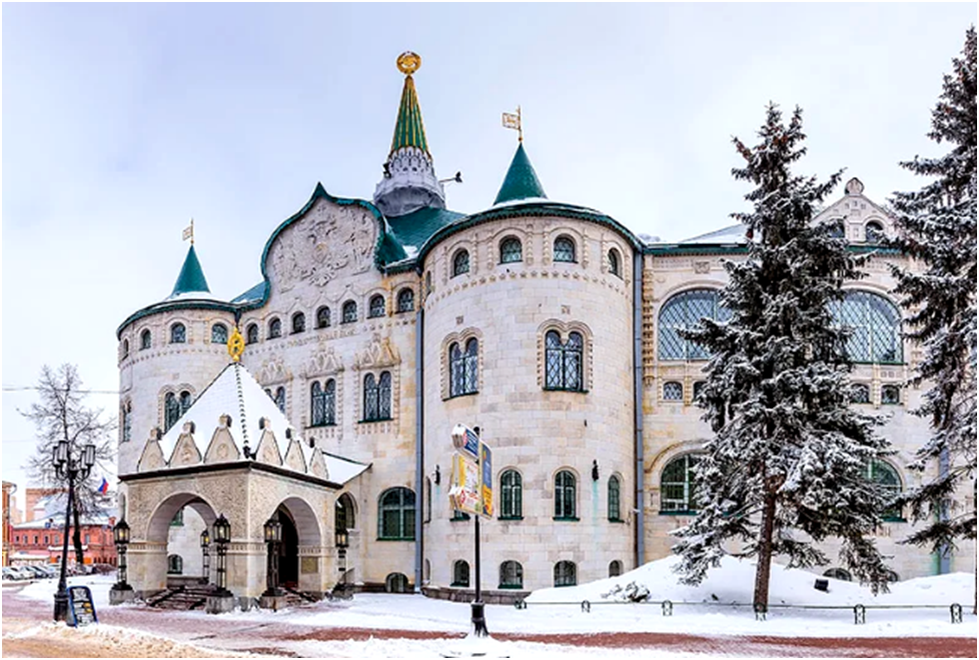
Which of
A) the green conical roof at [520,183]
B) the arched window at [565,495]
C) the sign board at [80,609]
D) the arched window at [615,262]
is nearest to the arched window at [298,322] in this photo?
the green conical roof at [520,183]

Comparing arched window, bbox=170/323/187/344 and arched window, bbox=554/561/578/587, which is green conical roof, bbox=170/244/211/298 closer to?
arched window, bbox=170/323/187/344

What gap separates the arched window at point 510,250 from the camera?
29828mm

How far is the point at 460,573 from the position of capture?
29297 millimetres

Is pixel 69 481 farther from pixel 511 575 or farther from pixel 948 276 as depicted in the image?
pixel 948 276

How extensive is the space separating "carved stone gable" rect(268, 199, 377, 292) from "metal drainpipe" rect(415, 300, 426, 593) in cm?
398

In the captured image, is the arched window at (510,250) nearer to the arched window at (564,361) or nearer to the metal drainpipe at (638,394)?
the arched window at (564,361)

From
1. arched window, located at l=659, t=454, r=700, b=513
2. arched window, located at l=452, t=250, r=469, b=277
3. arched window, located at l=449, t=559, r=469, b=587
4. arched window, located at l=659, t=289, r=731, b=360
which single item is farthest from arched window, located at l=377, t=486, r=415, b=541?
arched window, located at l=659, t=289, r=731, b=360

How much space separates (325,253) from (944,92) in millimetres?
22642

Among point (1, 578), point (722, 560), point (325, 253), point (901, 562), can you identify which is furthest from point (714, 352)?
point (1, 578)

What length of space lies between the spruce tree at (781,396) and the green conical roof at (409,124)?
24.5 metres

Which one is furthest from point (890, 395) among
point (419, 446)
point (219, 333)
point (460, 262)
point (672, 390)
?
point (219, 333)

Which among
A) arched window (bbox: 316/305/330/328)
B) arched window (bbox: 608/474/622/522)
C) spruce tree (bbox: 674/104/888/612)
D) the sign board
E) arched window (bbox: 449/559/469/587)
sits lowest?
arched window (bbox: 449/559/469/587)

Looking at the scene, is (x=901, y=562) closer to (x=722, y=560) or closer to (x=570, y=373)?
(x=722, y=560)

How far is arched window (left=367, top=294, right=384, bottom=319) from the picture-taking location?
3519 centimetres
